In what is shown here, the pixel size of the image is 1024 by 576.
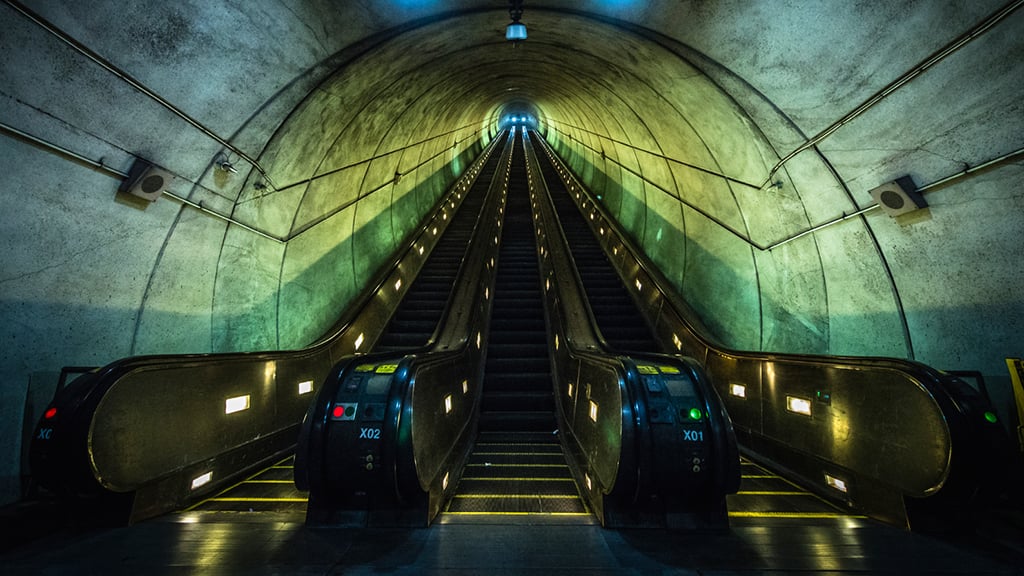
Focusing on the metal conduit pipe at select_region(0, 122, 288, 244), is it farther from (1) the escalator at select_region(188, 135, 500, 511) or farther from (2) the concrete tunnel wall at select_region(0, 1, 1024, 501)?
(1) the escalator at select_region(188, 135, 500, 511)

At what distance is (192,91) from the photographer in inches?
140

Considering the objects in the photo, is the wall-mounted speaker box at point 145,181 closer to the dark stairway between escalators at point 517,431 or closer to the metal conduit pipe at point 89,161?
the metal conduit pipe at point 89,161

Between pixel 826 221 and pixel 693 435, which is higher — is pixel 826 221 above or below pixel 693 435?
above

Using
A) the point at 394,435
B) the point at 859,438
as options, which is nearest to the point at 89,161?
the point at 394,435

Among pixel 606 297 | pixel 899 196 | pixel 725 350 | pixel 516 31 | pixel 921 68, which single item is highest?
pixel 516 31

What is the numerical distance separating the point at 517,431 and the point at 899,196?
4.61 metres

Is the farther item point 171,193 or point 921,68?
point 171,193

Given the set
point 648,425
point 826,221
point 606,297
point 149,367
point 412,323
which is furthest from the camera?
point 606,297

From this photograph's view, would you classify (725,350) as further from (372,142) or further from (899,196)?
(372,142)

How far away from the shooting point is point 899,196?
3.53m

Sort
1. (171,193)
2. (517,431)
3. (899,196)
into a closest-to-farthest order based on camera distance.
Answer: (899,196)
(171,193)
(517,431)

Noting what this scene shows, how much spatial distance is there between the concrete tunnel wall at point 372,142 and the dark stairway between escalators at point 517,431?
2926 mm

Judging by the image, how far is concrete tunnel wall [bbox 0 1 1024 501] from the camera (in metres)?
2.98

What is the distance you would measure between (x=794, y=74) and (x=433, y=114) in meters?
7.53
